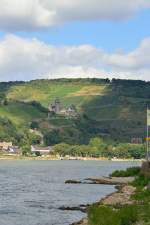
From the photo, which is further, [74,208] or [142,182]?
[142,182]

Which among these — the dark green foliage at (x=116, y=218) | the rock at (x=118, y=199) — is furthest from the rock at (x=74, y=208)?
the dark green foliage at (x=116, y=218)

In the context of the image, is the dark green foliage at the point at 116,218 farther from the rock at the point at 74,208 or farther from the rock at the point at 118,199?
the rock at the point at 74,208

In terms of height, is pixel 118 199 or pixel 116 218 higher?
pixel 116 218

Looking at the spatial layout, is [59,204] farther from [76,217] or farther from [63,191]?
[63,191]

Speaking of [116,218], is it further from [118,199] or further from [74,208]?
[118,199]

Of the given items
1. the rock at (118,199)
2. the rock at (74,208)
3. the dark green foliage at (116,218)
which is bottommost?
the rock at (74,208)

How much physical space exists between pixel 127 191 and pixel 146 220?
38505 mm

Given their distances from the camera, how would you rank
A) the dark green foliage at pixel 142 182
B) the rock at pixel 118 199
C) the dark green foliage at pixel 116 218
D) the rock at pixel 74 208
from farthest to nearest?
the dark green foliage at pixel 142 182, the rock at pixel 74 208, the rock at pixel 118 199, the dark green foliage at pixel 116 218

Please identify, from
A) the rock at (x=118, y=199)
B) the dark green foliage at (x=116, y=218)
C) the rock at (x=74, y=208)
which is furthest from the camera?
the rock at (x=74, y=208)

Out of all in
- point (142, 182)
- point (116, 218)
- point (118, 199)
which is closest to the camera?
point (116, 218)

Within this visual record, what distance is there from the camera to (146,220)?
41.0 meters

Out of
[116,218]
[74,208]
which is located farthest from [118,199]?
[116,218]

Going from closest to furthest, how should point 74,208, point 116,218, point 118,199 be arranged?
point 116,218
point 74,208
point 118,199

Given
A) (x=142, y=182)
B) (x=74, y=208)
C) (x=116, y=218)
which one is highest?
Result: (x=116, y=218)
